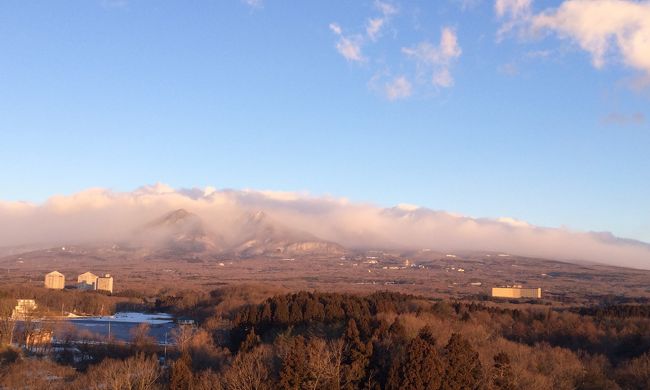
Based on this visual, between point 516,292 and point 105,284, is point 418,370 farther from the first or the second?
point 105,284


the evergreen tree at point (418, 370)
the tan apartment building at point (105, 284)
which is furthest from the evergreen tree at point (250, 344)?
the tan apartment building at point (105, 284)

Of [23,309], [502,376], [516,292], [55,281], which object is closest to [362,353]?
[502,376]

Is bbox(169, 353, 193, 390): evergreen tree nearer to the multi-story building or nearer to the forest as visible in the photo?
the forest

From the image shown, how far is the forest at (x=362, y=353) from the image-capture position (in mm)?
29141

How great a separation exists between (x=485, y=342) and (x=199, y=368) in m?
17.9

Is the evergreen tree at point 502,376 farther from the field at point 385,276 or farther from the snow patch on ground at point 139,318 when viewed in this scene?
the field at point 385,276

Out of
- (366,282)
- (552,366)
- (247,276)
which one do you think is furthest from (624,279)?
(552,366)

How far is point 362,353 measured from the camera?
31812 millimetres

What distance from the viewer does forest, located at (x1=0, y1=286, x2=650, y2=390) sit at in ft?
95.6

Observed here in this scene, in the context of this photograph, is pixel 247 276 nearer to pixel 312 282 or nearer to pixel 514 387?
pixel 312 282

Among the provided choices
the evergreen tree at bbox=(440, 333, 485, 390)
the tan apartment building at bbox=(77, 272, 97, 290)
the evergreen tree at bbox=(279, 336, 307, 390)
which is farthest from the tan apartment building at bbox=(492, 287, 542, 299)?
the evergreen tree at bbox=(279, 336, 307, 390)

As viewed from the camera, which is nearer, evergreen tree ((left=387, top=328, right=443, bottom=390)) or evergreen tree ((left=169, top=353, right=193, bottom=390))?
evergreen tree ((left=387, top=328, right=443, bottom=390))

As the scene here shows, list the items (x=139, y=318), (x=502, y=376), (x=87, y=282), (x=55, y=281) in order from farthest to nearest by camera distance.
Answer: (x=87, y=282) < (x=55, y=281) < (x=139, y=318) < (x=502, y=376)

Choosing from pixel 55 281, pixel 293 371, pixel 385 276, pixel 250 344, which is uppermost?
pixel 293 371
